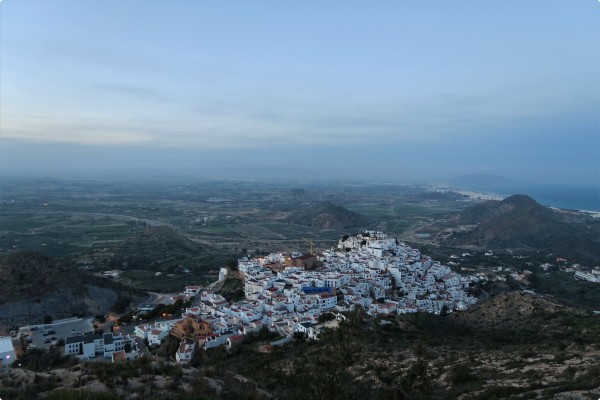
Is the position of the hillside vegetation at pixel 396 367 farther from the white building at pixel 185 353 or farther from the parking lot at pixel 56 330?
the parking lot at pixel 56 330

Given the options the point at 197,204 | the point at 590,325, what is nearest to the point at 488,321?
the point at 590,325

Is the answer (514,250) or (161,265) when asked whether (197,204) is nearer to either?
(161,265)

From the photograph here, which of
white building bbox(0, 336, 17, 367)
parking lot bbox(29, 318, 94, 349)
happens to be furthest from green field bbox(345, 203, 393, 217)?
white building bbox(0, 336, 17, 367)

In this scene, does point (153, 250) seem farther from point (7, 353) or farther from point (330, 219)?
point (330, 219)

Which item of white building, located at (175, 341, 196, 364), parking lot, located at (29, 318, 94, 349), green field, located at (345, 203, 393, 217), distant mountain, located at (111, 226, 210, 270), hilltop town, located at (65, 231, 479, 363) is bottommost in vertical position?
distant mountain, located at (111, 226, 210, 270)

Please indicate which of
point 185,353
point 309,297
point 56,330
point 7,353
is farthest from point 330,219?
point 7,353

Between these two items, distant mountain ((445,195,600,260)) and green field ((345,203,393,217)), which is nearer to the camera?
distant mountain ((445,195,600,260))

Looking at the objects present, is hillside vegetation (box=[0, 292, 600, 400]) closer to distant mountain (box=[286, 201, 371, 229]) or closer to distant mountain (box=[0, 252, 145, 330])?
distant mountain (box=[0, 252, 145, 330])
